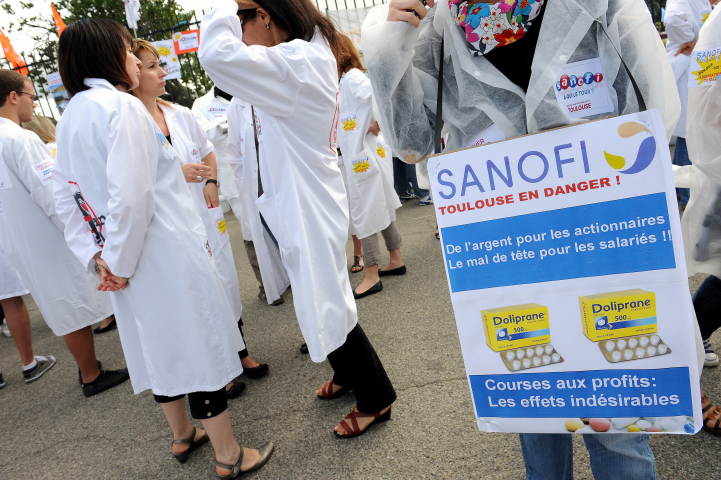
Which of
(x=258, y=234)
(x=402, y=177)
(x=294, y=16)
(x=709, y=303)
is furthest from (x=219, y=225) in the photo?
(x=402, y=177)

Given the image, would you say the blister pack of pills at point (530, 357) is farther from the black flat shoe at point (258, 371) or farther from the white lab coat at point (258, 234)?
the black flat shoe at point (258, 371)

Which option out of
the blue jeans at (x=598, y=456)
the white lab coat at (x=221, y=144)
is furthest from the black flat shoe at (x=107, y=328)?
the blue jeans at (x=598, y=456)

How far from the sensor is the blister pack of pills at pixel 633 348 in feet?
3.25

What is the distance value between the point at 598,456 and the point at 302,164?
53.3 inches

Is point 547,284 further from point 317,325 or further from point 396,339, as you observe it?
point 396,339

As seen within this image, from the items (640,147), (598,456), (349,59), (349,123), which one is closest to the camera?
(640,147)

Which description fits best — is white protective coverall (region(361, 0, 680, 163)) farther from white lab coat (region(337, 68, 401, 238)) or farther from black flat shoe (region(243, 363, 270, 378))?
white lab coat (region(337, 68, 401, 238))

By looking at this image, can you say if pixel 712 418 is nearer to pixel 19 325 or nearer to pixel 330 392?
pixel 330 392

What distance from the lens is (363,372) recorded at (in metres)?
2.09

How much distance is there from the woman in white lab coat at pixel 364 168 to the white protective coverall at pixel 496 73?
93.9 inches

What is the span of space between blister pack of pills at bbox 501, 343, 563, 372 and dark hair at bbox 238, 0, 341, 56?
1452 millimetres

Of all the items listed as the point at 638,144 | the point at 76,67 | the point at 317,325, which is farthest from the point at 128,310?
the point at 638,144

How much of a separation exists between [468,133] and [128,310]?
1517mm

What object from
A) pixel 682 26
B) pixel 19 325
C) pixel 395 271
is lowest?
pixel 395 271
